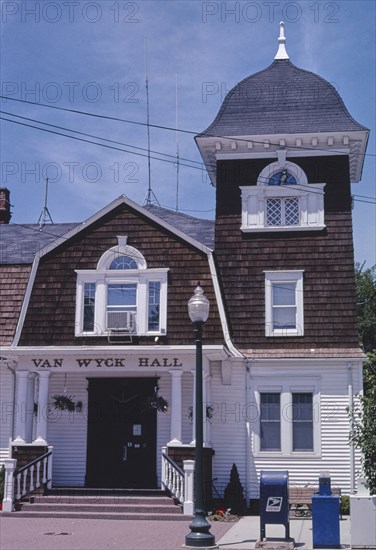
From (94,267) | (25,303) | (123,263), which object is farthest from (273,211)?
(25,303)

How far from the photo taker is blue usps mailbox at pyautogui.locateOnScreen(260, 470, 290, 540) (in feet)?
47.5

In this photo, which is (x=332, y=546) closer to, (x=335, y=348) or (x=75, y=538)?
(x=75, y=538)

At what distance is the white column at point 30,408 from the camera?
21375mm

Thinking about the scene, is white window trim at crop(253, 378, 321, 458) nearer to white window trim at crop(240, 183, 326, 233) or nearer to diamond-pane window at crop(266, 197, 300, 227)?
white window trim at crop(240, 183, 326, 233)

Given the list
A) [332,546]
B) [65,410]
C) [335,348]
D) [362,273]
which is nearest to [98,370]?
[65,410]

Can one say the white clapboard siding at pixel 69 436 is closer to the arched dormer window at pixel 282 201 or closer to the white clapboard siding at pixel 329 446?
the white clapboard siding at pixel 329 446

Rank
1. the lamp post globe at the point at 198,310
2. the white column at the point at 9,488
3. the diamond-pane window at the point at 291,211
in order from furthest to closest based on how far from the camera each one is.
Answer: the diamond-pane window at the point at 291,211 → the white column at the point at 9,488 → the lamp post globe at the point at 198,310

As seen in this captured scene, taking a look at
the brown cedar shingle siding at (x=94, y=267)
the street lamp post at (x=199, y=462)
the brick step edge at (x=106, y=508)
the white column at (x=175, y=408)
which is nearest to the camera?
the street lamp post at (x=199, y=462)

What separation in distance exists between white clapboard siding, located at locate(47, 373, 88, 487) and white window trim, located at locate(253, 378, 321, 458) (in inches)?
184

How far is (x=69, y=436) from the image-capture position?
73.3 feet

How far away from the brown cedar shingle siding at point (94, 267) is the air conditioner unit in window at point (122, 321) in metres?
0.41

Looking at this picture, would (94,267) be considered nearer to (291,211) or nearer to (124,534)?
(291,211)

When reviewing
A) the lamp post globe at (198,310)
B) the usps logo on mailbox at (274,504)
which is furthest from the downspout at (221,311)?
the usps logo on mailbox at (274,504)

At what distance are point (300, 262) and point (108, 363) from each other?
602 cm
